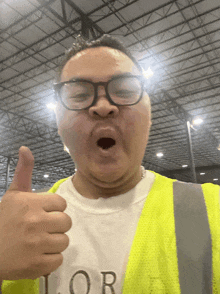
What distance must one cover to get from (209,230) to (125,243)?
1.04 feet

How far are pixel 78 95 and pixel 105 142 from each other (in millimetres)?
240

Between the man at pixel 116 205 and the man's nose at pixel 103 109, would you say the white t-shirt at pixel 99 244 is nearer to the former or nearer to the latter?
the man at pixel 116 205

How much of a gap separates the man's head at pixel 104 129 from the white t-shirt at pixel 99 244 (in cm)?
11

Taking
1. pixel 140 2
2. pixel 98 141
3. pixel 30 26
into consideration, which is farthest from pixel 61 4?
pixel 98 141

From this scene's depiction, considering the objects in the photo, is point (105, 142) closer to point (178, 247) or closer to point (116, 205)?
point (116, 205)

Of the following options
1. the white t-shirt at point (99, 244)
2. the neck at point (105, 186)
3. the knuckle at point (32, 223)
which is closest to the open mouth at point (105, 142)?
the neck at point (105, 186)

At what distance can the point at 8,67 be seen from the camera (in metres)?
9.46

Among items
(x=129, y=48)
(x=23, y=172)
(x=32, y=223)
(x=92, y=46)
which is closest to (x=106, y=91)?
(x=92, y=46)

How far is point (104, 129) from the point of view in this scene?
94 cm

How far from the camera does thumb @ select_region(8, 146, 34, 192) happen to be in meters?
0.73

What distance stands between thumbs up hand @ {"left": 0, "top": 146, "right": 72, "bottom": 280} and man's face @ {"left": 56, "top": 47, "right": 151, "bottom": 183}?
26 centimetres

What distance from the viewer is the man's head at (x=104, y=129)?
0.94m

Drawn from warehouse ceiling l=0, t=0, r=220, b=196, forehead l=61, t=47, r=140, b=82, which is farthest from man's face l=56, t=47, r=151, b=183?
warehouse ceiling l=0, t=0, r=220, b=196

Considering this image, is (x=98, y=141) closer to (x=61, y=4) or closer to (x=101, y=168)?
(x=101, y=168)
